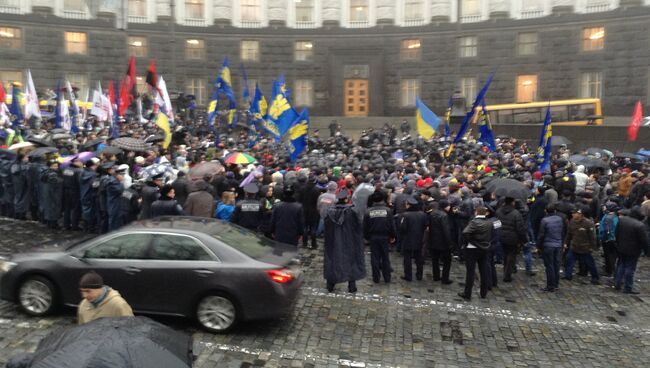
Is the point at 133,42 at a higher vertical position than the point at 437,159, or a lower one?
higher

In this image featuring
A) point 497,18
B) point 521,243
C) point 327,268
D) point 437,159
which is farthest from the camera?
point 497,18

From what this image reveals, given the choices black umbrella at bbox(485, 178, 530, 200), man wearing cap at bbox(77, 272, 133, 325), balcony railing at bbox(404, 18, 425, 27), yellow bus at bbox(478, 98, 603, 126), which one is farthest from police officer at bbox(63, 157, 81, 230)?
balcony railing at bbox(404, 18, 425, 27)

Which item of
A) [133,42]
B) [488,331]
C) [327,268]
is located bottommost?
[488,331]

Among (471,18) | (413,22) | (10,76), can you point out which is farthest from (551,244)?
(10,76)

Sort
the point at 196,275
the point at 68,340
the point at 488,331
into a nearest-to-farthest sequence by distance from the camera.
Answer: the point at 68,340
the point at 196,275
the point at 488,331

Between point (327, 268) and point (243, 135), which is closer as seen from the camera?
point (327, 268)

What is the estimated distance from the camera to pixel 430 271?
1202 cm

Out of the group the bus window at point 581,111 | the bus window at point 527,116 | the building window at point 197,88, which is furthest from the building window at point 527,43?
the building window at point 197,88

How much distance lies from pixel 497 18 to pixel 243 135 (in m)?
20.7

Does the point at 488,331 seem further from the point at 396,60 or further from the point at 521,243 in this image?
the point at 396,60

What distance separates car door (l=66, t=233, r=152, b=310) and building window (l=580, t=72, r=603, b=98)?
34154mm

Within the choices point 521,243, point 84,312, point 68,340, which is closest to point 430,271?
point 521,243

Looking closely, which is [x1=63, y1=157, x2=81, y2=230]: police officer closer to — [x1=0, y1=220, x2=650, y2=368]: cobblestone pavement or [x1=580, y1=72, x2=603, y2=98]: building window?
[x1=0, y1=220, x2=650, y2=368]: cobblestone pavement

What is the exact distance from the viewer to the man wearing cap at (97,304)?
535 centimetres
